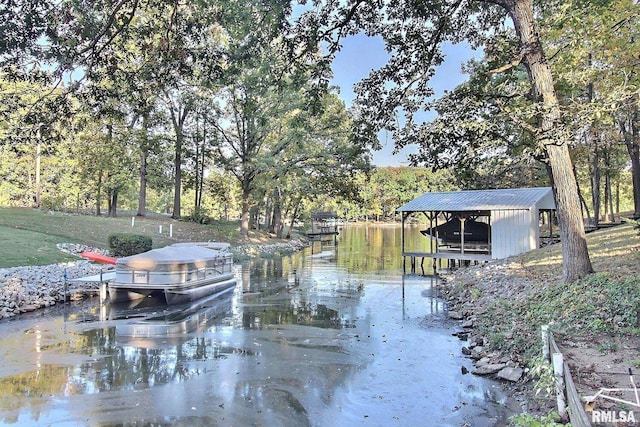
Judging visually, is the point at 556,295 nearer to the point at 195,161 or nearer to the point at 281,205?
the point at 281,205

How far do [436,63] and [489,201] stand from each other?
12.4 m

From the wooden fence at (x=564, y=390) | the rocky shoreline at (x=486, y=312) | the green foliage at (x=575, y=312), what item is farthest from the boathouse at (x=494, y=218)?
the wooden fence at (x=564, y=390)

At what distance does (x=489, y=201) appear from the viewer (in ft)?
68.7

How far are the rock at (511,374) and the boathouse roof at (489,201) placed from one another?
13737 millimetres

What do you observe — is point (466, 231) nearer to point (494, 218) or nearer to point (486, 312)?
point (494, 218)

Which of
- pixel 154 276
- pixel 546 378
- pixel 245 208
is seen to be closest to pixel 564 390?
pixel 546 378

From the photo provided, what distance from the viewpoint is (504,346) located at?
8.11 metres

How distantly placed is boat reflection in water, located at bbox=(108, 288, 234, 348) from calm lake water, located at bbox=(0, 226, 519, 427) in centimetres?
5

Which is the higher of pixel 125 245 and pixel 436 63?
pixel 436 63

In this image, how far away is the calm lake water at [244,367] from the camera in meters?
6.01

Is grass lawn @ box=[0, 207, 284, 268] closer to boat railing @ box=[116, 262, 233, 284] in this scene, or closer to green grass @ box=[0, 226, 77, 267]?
green grass @ box=[0, 226, 77, 267]

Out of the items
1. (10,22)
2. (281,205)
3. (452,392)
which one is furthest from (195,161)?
(452,392)

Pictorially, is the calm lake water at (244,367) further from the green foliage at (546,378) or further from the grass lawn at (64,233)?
the grass lawn at (64,233)

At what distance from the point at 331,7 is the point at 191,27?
2.84m
